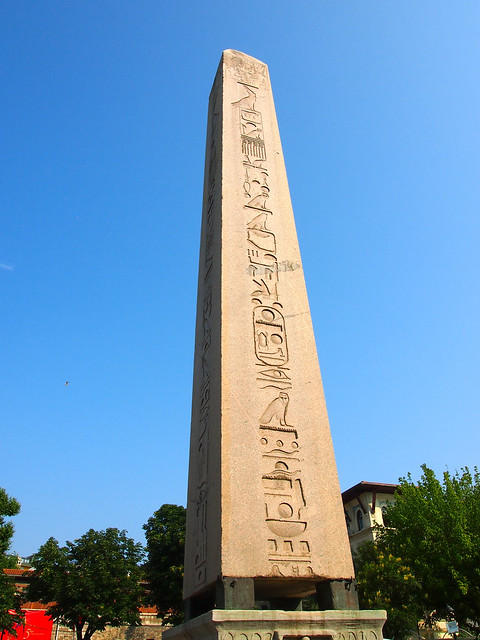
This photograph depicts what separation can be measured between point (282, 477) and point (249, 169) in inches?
169

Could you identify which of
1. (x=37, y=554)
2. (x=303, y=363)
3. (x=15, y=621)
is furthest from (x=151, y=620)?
(x=303, y=363)

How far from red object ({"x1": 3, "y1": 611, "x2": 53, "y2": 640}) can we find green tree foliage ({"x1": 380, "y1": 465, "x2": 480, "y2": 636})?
1520 centimetres

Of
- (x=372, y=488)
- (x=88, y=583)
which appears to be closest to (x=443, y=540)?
(x=372, y=488)

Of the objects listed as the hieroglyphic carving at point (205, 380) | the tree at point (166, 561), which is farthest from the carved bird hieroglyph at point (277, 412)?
the tree at point (166, 561)

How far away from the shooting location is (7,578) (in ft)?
55.3

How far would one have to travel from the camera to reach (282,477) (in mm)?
4602

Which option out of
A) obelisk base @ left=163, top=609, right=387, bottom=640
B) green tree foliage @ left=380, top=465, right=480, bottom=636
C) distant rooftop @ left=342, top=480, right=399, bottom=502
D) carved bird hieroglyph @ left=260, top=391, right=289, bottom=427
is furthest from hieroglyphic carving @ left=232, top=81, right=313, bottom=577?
distant rooftop @ left=342, top=480, right=399, bottom=502

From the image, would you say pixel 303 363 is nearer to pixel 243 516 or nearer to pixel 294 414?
pixel 294 414

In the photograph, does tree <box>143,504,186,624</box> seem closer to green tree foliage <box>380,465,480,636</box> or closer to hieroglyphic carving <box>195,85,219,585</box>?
green tree foliage <box>380,465,480,636</box>

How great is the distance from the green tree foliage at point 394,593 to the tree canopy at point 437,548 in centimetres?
3

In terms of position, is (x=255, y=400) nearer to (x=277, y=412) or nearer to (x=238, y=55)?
(x=277, y=412)

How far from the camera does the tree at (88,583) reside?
20.0m

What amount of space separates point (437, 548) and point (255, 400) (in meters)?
13.2

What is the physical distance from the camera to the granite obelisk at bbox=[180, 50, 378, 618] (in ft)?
13.7
